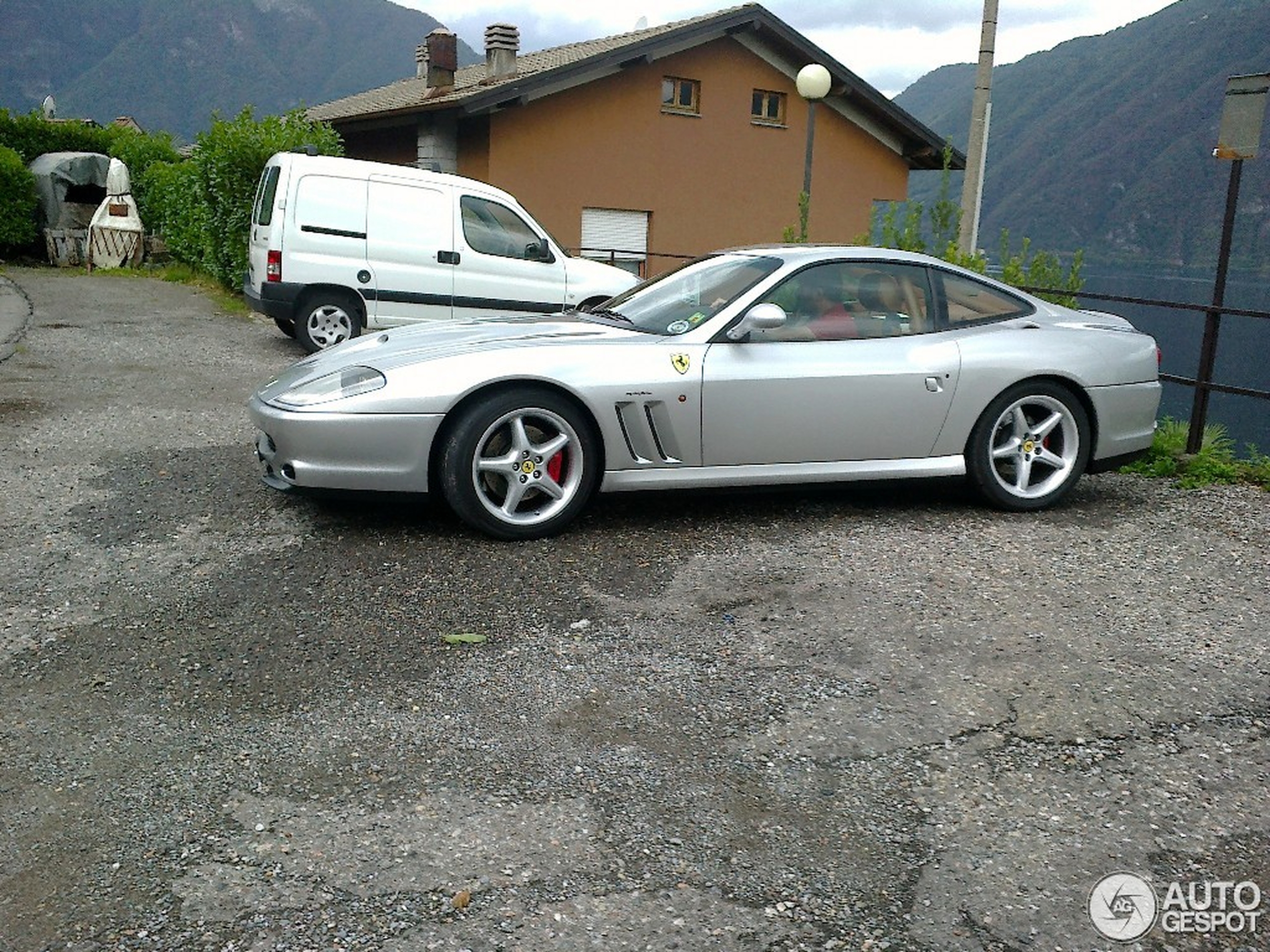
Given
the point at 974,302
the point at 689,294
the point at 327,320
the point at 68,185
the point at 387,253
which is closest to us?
the point at 689,294

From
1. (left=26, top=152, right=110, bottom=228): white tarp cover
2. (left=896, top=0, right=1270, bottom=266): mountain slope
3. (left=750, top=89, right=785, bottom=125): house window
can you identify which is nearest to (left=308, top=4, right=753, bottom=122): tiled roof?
(left=750, top=89, right=785, bottom=125): house window

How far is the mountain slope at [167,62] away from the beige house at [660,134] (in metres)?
151

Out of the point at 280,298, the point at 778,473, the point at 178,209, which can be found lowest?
the point at 778,473

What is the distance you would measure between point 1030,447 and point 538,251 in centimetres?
655

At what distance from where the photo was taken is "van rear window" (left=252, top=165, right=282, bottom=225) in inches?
435

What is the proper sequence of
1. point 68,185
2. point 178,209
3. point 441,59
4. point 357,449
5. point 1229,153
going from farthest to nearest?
point 441,59, point 68,185, point 178,209, point 1229,153, point 357,449

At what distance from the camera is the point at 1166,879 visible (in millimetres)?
2754

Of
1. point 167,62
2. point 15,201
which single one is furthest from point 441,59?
point 167,62

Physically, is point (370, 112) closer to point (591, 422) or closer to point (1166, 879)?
point (591, 422)

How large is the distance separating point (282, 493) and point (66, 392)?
12.7ft

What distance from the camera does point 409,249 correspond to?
11.1 m

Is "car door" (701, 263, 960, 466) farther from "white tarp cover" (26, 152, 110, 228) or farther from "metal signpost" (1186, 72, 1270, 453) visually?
"white tarp cover" (26, 152, 110, 228)

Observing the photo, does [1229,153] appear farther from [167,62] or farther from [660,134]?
[167,62]

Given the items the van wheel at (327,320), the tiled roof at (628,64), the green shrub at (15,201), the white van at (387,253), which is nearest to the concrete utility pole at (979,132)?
the white van at (387,253)
